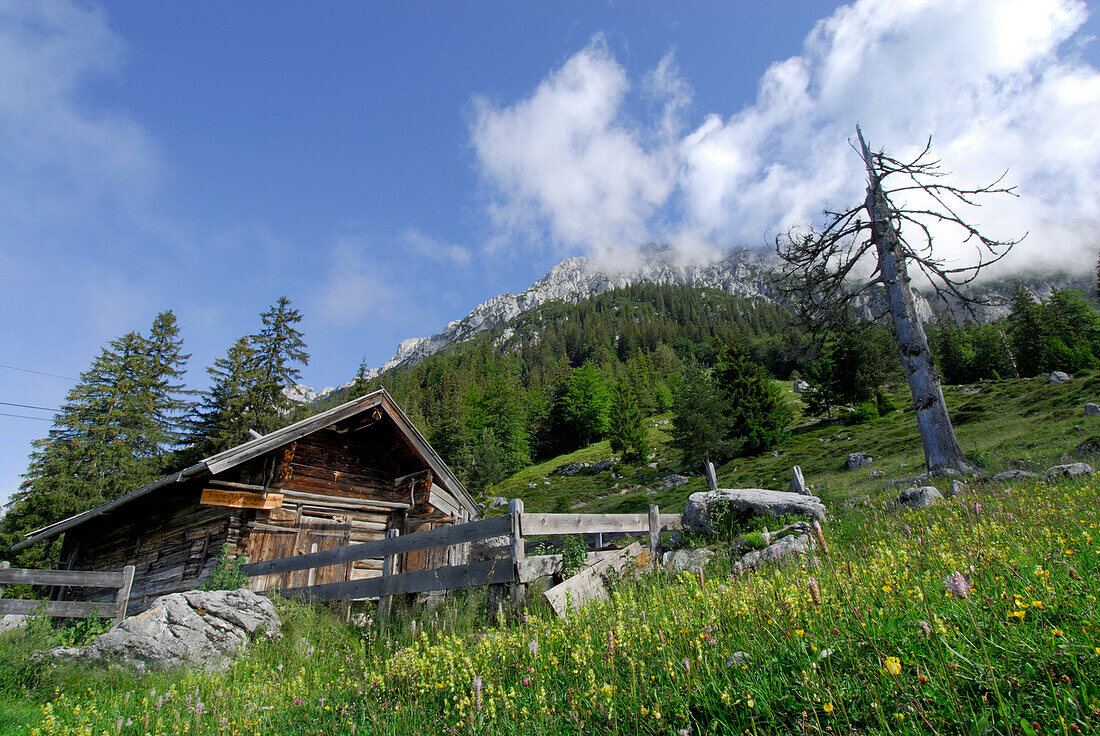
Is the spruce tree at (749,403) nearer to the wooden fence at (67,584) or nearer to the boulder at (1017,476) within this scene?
the boulder at (1017,476)

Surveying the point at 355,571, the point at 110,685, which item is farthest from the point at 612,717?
the point at 355,571

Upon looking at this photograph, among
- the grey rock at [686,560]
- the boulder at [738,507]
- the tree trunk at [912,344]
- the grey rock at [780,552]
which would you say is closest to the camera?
the grey rock at [780,552]

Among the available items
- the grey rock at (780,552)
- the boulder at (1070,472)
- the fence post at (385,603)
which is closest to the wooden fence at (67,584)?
the fence post at (385,603)

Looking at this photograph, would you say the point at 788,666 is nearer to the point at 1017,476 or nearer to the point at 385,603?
the point at 385,603

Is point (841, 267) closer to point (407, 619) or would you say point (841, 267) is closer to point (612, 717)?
point (407, 619)

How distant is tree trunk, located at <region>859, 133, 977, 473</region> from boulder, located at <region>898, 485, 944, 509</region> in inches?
228

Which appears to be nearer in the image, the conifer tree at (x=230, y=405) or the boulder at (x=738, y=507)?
the boulder at (x=738, y=507)

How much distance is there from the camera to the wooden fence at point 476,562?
281 inches

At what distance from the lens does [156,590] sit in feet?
45.5

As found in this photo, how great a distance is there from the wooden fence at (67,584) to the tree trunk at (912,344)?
64.0 feet

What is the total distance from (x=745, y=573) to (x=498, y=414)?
75018 mm

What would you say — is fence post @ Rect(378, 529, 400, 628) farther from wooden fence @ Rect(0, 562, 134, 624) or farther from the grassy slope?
the grassy slope

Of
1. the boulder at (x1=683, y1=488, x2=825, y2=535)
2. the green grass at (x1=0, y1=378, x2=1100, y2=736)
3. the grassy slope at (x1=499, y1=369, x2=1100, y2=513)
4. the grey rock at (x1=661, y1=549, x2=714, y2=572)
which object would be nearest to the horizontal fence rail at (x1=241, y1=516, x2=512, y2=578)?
the green grass at (x1=0, y1=378, x2=1100, y2=736)

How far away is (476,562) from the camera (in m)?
7.68
